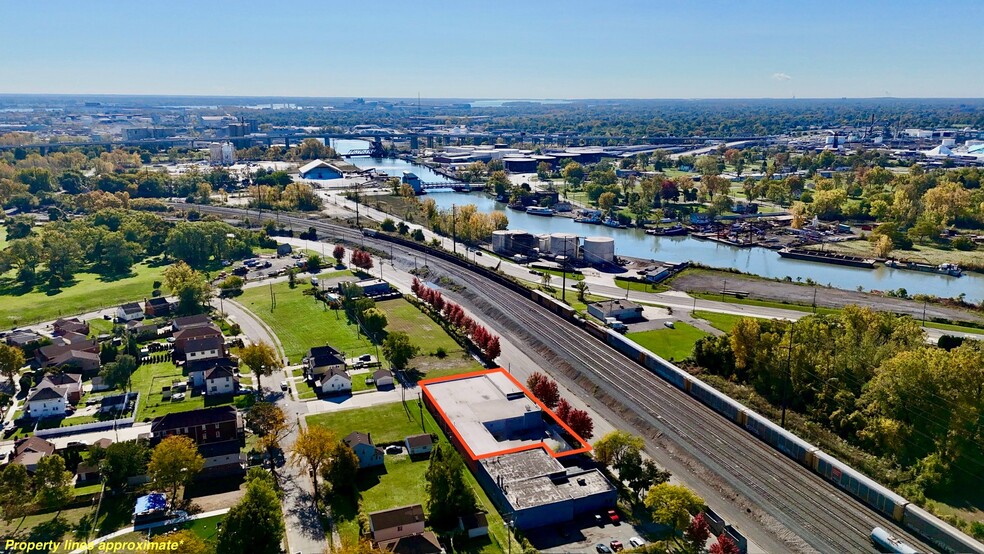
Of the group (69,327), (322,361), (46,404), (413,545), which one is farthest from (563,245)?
(413,545)

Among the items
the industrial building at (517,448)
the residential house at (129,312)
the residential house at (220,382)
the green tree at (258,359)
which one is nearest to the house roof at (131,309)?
the residential house at (129,312)

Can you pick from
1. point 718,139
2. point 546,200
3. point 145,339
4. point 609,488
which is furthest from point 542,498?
point 718,139

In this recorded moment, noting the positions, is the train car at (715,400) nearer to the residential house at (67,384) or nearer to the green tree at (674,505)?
the green tree at (674,505)

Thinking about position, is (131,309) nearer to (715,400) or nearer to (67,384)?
(67,384)

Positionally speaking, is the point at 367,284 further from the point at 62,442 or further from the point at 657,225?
the point at 657,225

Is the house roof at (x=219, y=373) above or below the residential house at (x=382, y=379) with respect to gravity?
above

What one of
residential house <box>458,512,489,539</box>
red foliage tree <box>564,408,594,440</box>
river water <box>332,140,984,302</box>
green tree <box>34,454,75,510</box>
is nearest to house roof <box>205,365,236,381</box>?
green tree <box>34,454,75,510</box>
